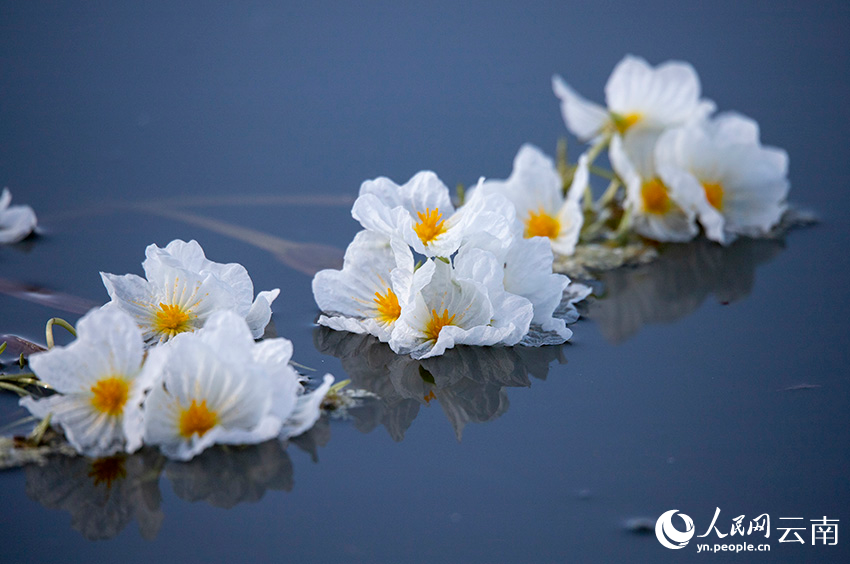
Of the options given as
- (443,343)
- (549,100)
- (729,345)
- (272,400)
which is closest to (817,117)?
(549,100)

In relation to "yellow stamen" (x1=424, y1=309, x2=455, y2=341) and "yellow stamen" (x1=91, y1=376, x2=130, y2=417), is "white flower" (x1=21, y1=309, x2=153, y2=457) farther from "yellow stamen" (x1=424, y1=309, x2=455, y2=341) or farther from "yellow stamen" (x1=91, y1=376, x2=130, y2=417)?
"yellow stamen" (x1=424, y1=309, x2=455, y2=341)

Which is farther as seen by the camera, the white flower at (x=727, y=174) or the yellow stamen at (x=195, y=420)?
the white flower at (x=727, y=174)

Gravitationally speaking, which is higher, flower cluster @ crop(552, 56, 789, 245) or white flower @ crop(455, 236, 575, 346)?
flower cluster @ crop(552, 56, 789, 245)

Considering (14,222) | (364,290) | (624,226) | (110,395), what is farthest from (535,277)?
(14,222)

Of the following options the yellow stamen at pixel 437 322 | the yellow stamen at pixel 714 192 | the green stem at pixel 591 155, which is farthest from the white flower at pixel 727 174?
the yellow stamen at pixel 437 322

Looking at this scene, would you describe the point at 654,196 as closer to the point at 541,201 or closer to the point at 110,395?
the point at 541,201

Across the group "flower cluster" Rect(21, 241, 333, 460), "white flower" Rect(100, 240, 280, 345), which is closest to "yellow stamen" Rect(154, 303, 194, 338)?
"white flower" Rect(100, 240, 280, 345)

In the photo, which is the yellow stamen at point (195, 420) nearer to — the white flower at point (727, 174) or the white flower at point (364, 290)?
the white flower at point (364, 290)
